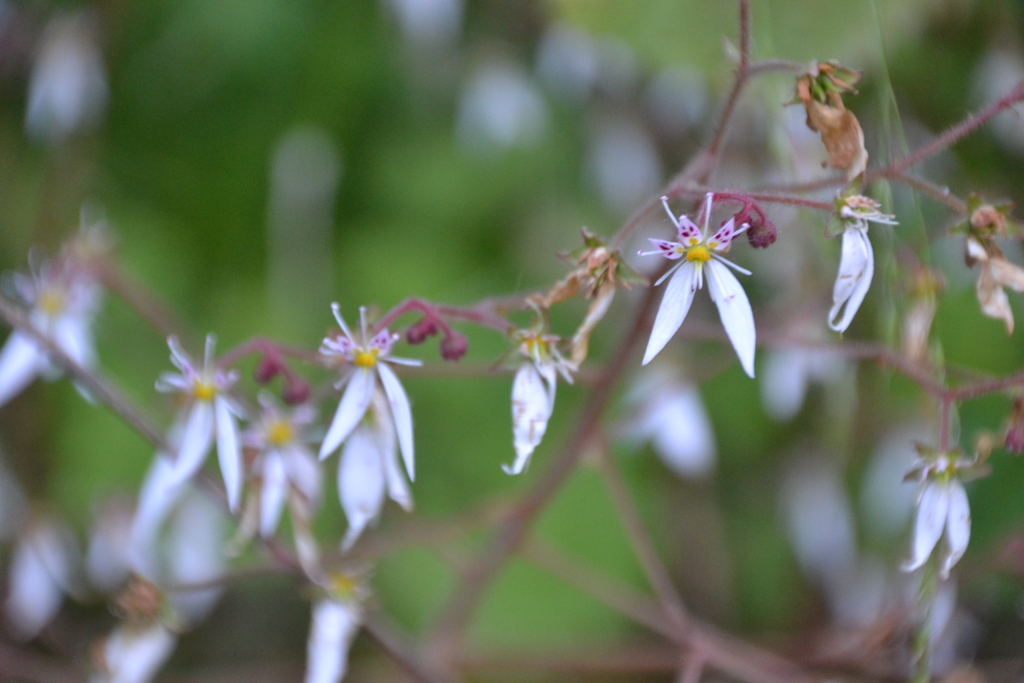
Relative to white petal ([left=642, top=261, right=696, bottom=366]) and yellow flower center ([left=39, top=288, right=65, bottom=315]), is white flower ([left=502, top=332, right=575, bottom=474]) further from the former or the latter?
yellow flower center ([left=39, top=288, right=65, bottom=315])

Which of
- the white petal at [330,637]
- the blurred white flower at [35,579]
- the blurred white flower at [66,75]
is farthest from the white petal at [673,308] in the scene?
the blurred white flower at [66,75]

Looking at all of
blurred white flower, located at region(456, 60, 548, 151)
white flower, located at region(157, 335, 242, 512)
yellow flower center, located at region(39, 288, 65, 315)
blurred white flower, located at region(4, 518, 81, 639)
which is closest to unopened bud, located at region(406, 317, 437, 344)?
white flower, located at region(157, 335, 242, 512)

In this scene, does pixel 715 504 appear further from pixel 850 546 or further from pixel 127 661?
pixel 127 661

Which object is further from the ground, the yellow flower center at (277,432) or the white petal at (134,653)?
the yellow flower center at (277,432)

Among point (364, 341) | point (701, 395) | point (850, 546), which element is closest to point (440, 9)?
point (701, 395)

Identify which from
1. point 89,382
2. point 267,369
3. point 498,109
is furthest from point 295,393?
point 498,109

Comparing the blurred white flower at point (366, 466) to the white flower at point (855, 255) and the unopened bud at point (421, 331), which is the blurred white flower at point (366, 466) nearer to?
the unopened bud at point (421, 331)

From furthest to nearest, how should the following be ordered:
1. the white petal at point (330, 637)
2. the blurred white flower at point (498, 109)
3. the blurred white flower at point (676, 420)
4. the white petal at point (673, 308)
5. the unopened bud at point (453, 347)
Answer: the blurred white flower at point (498, 109)
the blurred white flower at point (676, 420)
the white petal at point (330, 637)
the unopened bud at point (453, 347)
the white petal at point (673, 308)
